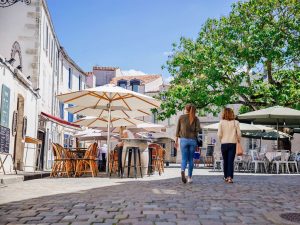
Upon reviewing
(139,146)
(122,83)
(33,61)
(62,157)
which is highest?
(122,83)

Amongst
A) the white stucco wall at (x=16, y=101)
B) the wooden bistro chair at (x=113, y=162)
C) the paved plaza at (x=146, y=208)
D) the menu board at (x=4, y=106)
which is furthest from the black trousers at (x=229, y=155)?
the white stucco wall at (x=16, y=101)

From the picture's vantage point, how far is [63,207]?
17.3 ft

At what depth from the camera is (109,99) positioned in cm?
1372

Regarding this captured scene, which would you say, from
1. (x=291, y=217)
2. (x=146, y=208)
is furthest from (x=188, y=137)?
(x=291, y=217)

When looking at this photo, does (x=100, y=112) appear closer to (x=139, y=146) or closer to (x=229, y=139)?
(x=139, y=146)

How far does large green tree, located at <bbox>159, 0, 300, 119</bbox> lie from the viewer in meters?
21.4

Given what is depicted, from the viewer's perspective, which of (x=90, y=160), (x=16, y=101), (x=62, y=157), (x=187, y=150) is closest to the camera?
(x=187, y=150)

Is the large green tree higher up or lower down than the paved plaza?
higher up

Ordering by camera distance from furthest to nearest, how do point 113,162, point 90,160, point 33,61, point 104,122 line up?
point 33,61 → point 104,122 → point 113,162 → point 90,160

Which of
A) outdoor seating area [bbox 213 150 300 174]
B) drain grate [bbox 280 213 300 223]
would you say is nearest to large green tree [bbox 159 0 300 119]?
outdoor seating area [bbox 213 150 300 174]

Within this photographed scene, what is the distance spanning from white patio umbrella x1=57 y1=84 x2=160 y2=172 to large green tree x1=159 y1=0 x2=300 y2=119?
8.75 metres

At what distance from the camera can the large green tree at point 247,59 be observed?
2141 centimetres

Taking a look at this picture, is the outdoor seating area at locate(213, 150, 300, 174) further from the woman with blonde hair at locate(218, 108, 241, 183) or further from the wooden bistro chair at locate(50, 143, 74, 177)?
the wooden bistro chair at locate(50, 143, 74, 177)

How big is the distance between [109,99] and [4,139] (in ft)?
11.2
